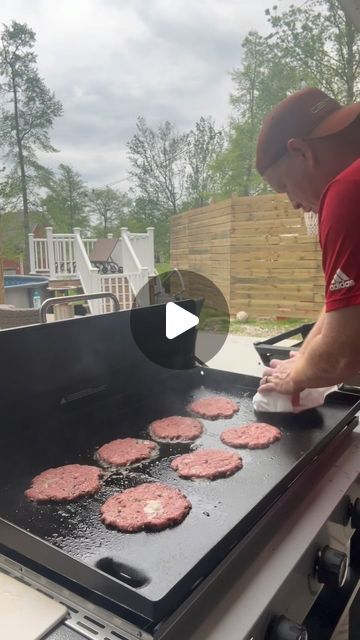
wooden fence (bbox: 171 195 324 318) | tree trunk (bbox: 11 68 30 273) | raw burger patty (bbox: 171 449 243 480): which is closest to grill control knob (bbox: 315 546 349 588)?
raw burger patty (bbox: 171 449 243 480)

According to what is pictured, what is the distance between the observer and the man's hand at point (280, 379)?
1089 millimetres

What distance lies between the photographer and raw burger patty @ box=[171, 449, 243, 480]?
0.92m

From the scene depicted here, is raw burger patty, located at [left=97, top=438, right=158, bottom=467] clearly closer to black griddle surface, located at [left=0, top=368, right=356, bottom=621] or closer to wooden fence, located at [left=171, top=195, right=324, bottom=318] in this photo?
black griddle surface, located at [left=0, top=368, right=356, bottom=621]

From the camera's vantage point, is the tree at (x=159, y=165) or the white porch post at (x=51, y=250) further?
the tree at (x=159, y=165)

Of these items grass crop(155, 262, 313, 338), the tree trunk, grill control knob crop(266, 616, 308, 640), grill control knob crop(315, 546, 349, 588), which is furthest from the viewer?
grass crop(155, 262, 313, 338)

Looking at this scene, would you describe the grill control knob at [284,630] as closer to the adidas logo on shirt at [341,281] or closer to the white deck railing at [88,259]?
the adidas logo on shirt at [341,281]

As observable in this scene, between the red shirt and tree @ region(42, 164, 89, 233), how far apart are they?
4.86ft

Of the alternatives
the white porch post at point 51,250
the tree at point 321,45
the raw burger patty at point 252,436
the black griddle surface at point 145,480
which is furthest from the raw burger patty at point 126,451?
the tree at point 321,45

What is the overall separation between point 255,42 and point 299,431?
2328 mm

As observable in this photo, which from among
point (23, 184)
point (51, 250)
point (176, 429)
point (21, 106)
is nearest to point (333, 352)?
point (176, 429)

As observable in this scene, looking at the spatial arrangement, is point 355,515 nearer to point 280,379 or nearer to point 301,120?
point 280,379

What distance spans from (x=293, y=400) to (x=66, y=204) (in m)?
1.51

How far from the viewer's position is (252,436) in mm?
1075
